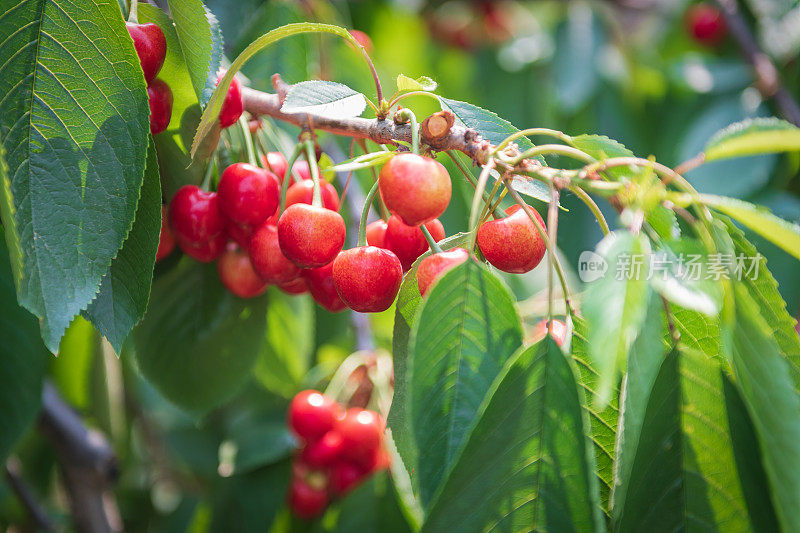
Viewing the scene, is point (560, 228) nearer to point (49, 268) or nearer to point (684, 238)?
point (684, 238)

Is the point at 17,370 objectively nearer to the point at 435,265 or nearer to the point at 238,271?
the point at 238,271

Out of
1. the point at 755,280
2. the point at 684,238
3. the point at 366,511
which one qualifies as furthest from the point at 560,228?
the point at 684,238

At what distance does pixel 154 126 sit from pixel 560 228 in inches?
58.7

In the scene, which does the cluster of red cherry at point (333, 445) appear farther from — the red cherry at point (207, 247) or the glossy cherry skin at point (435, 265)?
the glossy cherry skin at point (435, 265)

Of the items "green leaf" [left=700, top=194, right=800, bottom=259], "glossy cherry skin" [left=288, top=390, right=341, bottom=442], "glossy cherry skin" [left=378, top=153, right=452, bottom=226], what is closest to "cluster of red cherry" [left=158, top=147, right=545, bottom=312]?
"glossy cherry skin" [left=378, top=153, right=452, bottom=226]

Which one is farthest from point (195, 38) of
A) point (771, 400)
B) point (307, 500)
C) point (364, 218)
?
point (307, 500)

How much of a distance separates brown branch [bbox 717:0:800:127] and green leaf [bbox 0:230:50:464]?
2.12 m

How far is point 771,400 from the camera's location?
0.56 m

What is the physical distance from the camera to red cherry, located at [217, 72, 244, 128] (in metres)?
0.83

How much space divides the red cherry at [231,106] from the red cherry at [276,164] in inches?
5.4

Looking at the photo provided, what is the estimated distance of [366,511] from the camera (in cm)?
130

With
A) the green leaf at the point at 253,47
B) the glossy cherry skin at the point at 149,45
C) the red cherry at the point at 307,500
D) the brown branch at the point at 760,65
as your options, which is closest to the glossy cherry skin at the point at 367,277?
the green leaf at the point at 253,47

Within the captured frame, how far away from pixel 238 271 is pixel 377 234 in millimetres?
240

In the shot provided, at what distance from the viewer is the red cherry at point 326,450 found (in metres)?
1.39
